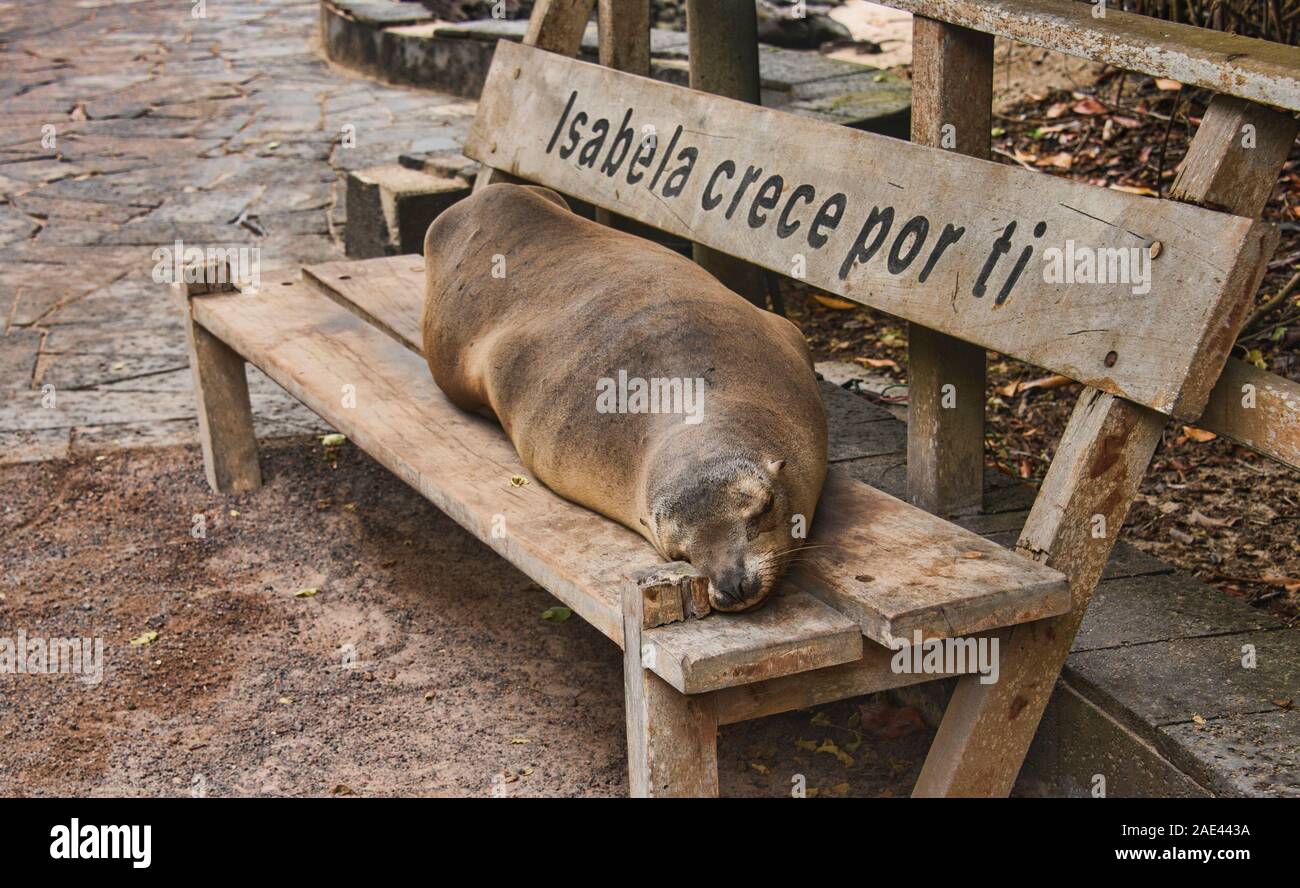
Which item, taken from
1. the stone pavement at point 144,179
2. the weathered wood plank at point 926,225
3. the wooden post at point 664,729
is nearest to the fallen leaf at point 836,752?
the wooden post at point 664,729

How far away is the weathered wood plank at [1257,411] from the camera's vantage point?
2.65 meters

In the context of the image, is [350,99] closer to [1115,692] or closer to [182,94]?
[182,94]

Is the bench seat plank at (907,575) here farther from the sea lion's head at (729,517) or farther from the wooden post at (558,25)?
the wooden post at (558,25)

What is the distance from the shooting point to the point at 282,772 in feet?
10.9

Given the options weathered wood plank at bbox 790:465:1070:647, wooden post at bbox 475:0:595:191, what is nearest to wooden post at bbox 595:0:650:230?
wooden post at bbox 475:0:595:191

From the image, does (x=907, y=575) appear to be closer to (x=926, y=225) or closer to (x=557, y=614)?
(x=926, y=225)

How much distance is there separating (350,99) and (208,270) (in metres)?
4.77

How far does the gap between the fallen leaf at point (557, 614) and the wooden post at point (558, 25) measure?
56.1 inches

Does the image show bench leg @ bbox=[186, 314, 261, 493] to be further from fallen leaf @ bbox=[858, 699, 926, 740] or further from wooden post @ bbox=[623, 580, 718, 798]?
wooden post @ bbox=[623, 580, 718, 798]

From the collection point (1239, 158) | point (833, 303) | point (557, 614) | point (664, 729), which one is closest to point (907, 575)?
point (664, 729)

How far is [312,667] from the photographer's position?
148 inches

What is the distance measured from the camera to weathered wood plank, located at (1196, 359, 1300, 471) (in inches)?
104

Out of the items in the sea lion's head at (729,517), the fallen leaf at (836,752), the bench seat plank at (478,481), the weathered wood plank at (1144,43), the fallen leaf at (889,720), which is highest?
the weathered wood plank at (1144,43)

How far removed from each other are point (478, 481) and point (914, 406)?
1.01 meters
